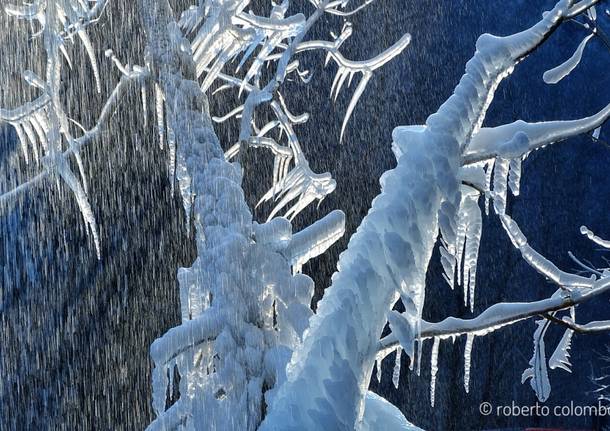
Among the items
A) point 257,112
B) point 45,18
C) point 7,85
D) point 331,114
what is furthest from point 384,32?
point 45,18

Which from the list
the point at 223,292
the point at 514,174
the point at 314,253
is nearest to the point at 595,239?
the point at 514,174

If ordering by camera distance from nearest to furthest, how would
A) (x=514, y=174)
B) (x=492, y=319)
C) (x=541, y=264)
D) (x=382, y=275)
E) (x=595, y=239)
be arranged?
(x=382, y=275) < (x=514, y=174) < (x=492, y=319) < (x=541, y=264) < (x=595, y=239)

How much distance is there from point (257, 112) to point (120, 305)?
16.7 feet

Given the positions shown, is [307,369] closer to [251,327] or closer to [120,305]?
[251,327]

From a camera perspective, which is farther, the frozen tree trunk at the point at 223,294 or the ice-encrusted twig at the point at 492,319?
the ice-encrusted twig at the point at 492,319

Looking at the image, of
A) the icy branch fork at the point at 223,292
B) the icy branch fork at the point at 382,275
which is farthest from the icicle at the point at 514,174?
the icy branch fork at the point at 223,292

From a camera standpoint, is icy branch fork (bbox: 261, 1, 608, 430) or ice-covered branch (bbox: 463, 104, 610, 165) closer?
icy branch fork (bbox: 261, 1, 608, 430)

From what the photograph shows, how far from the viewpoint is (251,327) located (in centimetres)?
279

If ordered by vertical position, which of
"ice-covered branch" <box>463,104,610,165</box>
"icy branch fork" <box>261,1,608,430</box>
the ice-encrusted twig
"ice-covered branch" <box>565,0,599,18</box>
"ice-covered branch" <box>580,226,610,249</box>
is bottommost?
"ice-covered branch" <box>580,226,610,249</box>

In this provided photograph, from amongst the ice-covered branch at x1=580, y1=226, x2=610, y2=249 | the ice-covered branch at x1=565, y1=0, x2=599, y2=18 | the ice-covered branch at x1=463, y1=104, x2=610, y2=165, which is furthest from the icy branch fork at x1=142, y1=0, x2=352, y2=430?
the ice-covered branch at x1=580, y1=226, x2=610, y2=249

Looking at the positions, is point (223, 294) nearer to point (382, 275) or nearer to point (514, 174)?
point (382, 275)

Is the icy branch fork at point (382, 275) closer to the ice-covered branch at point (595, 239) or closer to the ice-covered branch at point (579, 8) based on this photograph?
the ice-covered branch at point (579, 8)

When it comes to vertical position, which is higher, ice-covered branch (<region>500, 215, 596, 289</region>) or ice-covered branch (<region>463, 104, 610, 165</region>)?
ice-covered branch (<region>463, 104, 610, 165</region>)

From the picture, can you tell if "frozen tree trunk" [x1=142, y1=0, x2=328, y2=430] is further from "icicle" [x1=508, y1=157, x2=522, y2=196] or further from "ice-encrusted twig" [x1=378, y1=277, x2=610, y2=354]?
"icicle" [x1=508, y1=157, x2=522, y2=196]
